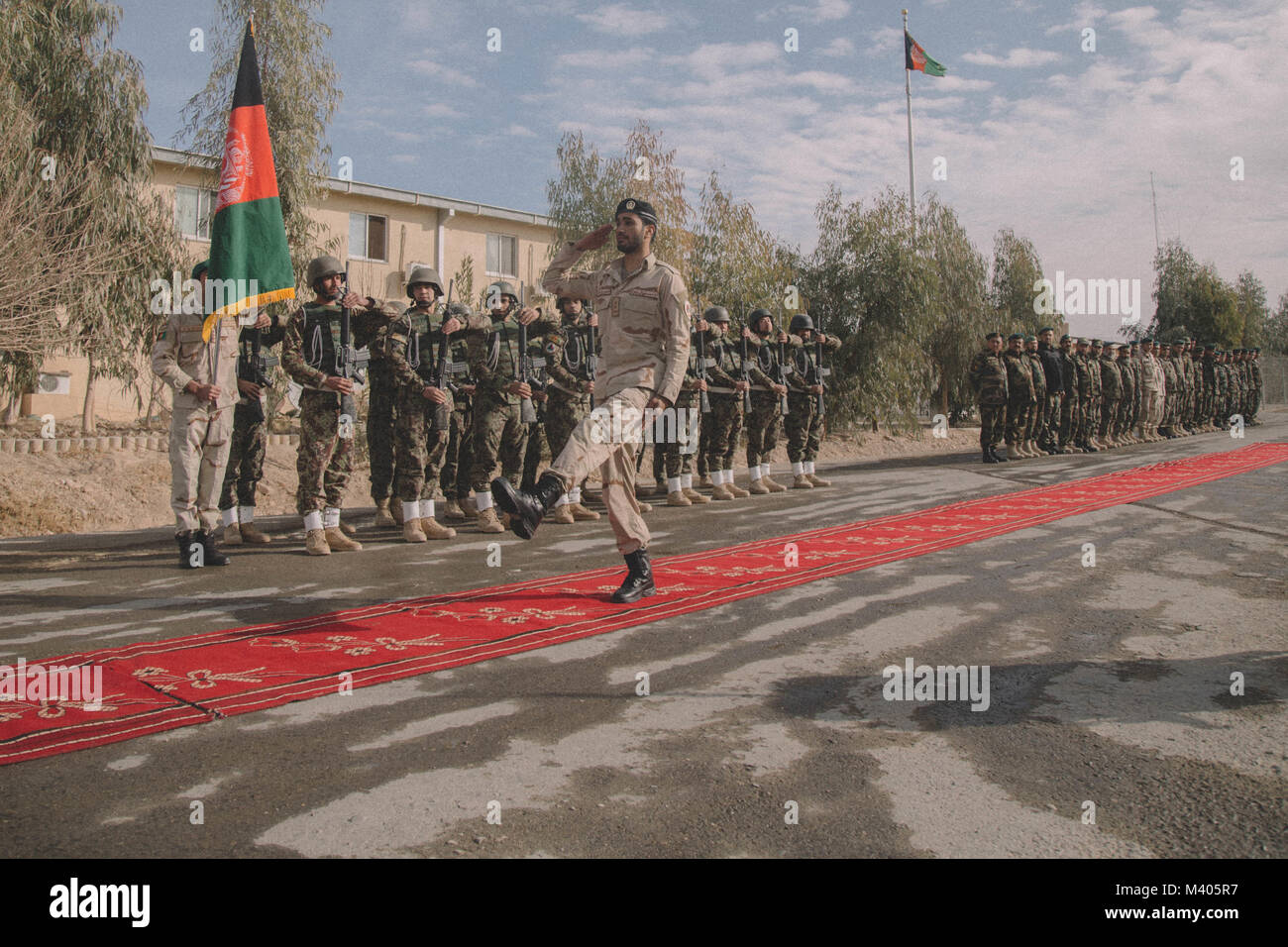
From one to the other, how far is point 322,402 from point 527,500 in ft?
11.6

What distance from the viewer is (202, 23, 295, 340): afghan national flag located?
7504 mm

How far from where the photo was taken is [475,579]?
21.0ft

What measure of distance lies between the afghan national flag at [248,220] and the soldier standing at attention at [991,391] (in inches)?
513

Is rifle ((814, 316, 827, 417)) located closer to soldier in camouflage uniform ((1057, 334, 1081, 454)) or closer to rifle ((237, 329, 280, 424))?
rifle ((237, 329, 280, 424))

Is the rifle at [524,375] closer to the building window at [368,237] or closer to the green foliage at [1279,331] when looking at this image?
the building window at [368,237]

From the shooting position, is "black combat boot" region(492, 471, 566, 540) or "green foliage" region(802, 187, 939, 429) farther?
"green foliage" region(802, 187, 939, 429)

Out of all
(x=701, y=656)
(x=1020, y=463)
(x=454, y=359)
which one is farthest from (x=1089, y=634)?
(x=1020, y=463)

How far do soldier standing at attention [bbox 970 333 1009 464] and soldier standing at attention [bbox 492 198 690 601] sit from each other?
42.4 feet

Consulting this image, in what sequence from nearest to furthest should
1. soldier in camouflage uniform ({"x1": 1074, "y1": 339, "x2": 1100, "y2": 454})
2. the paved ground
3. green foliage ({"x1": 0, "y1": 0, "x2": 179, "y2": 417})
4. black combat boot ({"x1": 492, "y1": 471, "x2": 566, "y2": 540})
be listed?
the paved ground, black combat boot ({"x1": 492, "y1": 471, "x2": 566, "y2": 540}), green foliage ({"x1": 0, "y1": 0, "x2": 179, "y2": 417}), soldier in camouflage uniform ({"x1": 1074, "y1": 339, "x2": 1100, "y2": 454})

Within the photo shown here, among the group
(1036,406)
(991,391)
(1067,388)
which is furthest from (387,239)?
(1067,388)

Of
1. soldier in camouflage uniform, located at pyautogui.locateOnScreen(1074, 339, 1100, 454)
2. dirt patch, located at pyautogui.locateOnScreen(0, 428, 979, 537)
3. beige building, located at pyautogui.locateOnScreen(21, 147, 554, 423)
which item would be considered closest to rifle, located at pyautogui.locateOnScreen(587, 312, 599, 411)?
dirt patch, located at pyautogui.locateOnScreen(0, 428, 979, 537)

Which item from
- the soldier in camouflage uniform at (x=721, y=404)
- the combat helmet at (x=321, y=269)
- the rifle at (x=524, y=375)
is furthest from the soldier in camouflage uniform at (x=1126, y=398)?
the combat helmet at (x=321, y=269)
